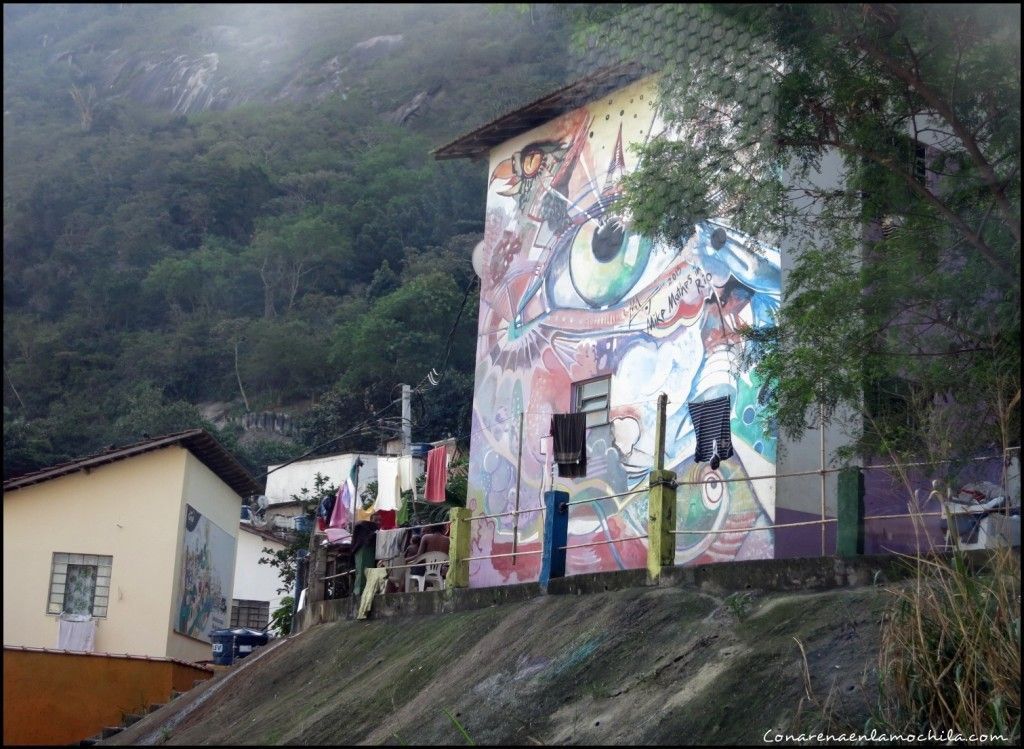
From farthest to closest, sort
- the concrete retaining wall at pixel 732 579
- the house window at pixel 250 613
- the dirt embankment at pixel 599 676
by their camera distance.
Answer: the house window at pixel 250 613 → the concrete retaining wall at pixel 732 579 → the dirt embankment at pixel 599 676

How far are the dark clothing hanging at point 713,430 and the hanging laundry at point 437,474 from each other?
18.0ft

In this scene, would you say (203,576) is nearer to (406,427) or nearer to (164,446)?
(164,446)

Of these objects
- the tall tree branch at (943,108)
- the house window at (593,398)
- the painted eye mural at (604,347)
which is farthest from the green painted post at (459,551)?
the tall tree branch at (943,108)

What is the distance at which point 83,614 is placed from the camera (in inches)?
924

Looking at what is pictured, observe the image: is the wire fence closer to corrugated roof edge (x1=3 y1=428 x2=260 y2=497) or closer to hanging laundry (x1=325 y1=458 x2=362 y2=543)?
hanging laundry (x1=325 y1=458 x2=362 y2=543)

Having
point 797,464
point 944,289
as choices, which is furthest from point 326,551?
point 944,289

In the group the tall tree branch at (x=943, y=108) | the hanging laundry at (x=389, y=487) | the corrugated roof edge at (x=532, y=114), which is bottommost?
the hanging laundry at (x=389, y=487)

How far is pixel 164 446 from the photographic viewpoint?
24.4 m

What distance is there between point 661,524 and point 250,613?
25.4 m

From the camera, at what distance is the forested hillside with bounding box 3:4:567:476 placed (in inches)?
1585

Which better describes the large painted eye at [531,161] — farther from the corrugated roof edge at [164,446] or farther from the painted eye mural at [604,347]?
the corrugated roof edge at [164,446]

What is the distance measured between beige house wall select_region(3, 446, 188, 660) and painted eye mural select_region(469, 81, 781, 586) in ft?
23.8

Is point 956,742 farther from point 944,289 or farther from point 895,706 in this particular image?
point 944,289

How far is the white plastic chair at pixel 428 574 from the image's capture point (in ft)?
58.7
